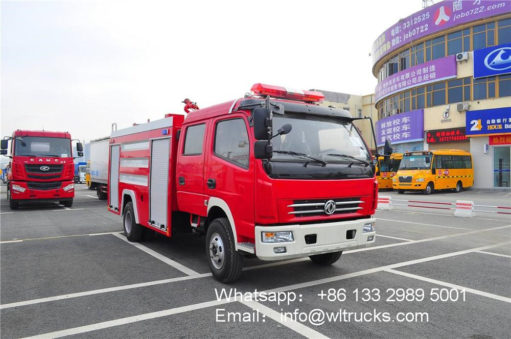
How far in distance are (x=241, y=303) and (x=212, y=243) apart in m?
1.21

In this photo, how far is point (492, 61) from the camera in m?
28.4

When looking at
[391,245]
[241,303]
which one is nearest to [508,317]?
[241,303]

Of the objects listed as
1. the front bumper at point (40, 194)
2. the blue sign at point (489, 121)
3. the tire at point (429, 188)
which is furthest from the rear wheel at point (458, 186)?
the front bumper at point (40, 194)

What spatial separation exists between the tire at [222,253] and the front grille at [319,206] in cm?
101

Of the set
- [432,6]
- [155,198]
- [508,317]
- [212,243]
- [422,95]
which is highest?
[432,6]

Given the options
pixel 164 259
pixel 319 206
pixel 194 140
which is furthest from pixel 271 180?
pixel 164 259

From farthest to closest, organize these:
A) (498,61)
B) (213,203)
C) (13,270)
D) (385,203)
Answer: (498,61) → (385,203) → (13,270) → (213,203)

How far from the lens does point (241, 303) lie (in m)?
4.71

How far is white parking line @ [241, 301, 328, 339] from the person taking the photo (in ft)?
12.6

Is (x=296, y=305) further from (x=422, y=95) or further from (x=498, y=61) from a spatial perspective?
(x=422, y=95)

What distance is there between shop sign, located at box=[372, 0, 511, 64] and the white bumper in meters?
29.9

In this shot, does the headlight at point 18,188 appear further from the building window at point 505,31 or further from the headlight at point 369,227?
the building window at point 505,31

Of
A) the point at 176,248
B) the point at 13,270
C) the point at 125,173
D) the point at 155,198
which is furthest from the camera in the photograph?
the point at 125,173

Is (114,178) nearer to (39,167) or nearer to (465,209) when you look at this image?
(39,167)
